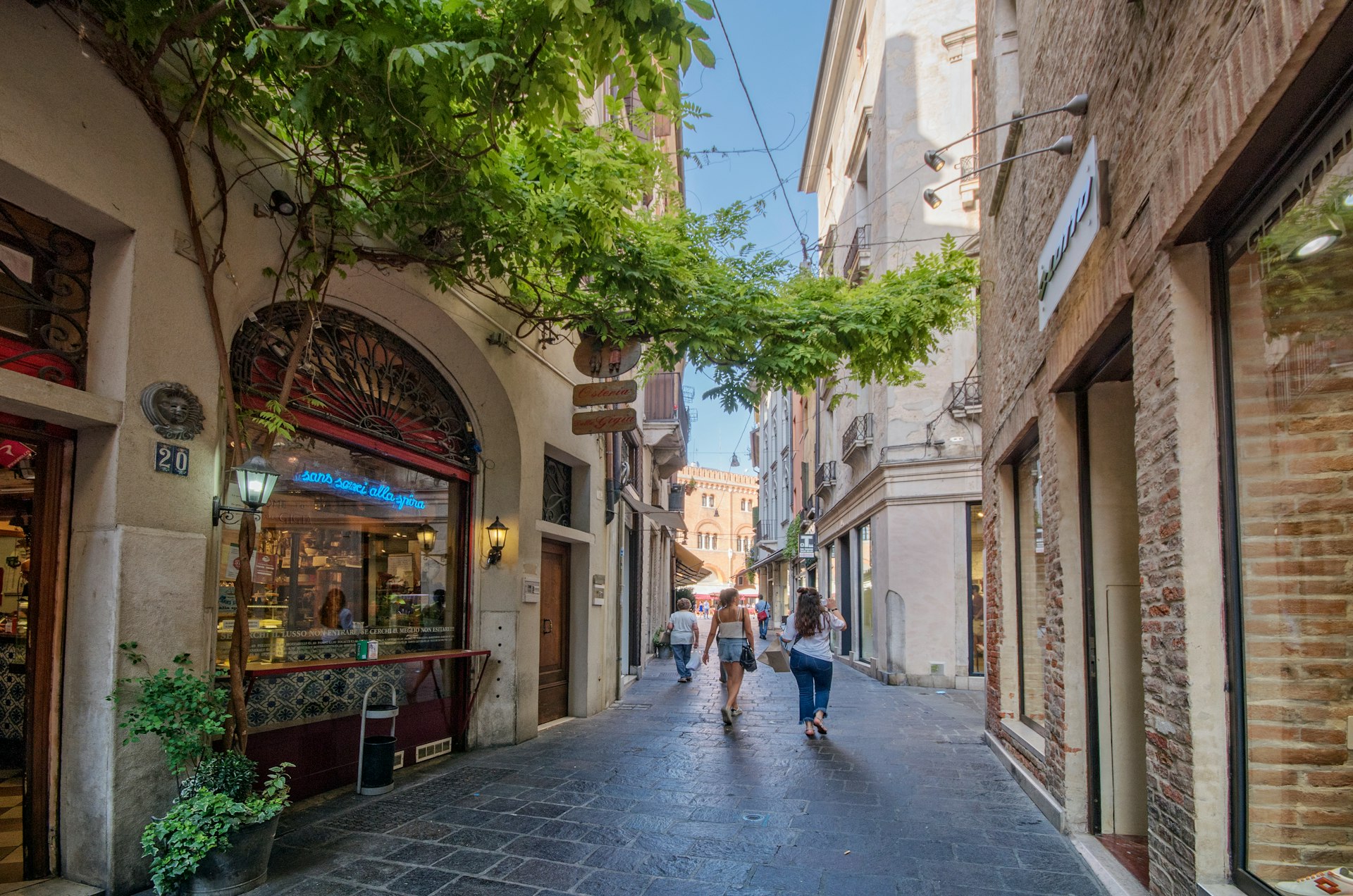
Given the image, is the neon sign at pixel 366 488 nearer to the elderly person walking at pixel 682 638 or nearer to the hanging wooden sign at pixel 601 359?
the hanging wooden sign at pixel 601 359

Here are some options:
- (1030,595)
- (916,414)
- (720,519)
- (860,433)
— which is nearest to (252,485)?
(1030,595)

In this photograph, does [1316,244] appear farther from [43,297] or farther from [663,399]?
[663,399]

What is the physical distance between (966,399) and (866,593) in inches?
222

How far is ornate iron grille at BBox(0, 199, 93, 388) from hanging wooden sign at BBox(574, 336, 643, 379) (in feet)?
17.0

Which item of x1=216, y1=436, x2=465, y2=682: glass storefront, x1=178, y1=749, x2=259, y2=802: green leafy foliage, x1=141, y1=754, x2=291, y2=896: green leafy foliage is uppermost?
x1=216, y1=436, x2=465, y2=682: glass storefront

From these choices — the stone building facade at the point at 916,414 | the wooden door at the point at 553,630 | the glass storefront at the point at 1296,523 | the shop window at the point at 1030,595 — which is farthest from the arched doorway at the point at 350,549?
the stone building facade at the point at 916,414

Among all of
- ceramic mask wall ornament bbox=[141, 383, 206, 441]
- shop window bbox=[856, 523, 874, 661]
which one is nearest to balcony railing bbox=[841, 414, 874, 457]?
shop window bbox=[856, 523, 874, 661]

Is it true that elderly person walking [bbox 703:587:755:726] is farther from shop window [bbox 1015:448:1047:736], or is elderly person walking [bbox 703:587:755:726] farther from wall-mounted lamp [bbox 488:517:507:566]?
shop window [bbox 1015:448:1047:736]

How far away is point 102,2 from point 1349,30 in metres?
5.26

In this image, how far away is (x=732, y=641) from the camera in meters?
10.5

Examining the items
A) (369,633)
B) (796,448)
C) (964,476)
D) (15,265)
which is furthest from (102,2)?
(796,448)

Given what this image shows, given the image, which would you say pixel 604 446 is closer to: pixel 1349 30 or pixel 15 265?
pixel 15 265

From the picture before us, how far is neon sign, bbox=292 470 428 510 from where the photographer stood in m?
7.03

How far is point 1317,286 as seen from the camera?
293 cm
